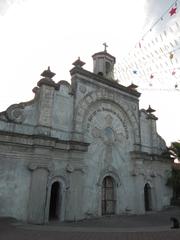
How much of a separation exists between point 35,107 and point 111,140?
6.53 m

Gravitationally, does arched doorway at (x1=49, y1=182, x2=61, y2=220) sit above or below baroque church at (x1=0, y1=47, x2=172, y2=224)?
below

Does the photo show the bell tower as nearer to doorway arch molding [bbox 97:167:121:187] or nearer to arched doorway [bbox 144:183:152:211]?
doorway arch molding [bbox 97:167:121:187]

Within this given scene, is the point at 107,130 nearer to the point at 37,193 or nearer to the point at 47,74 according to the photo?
the point at 47,74

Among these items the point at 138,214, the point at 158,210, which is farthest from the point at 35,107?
the point at 158,210

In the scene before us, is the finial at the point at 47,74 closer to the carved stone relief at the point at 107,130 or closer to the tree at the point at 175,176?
the carved stone relief at the point at 107,130

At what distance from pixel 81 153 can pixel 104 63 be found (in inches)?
368

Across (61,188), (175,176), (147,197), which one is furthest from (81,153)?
(175,176)

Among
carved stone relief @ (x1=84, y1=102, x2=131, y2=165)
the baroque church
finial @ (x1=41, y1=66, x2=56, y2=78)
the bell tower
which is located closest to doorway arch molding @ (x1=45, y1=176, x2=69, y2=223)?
the baroque church

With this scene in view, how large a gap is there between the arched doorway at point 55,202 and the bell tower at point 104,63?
410 inches

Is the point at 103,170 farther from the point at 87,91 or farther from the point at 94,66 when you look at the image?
the point at 94,66

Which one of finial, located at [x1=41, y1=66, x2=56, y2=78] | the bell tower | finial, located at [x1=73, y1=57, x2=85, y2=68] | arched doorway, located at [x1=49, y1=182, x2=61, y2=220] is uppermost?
the bell tower

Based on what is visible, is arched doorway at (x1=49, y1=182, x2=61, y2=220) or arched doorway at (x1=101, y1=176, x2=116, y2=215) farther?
arched doorway at (x1=101, y1=176, x2=116, y2=215)

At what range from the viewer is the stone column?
39.4 feet

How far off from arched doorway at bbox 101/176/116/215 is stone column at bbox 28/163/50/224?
5119 millimetres
